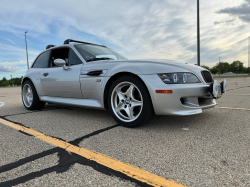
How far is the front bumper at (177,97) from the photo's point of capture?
7.65 feet

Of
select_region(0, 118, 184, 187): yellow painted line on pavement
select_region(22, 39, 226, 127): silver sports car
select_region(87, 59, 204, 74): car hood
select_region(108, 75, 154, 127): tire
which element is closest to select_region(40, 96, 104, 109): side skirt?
select_region(22, 39, 226, 127): silver sports car

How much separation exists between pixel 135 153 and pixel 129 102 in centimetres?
103

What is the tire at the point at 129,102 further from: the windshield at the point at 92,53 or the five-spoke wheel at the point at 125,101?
the windshield at the point at 92,53

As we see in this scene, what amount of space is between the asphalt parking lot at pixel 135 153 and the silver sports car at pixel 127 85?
307mm

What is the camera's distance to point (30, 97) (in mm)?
4523

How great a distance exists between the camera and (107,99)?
293 centimetres

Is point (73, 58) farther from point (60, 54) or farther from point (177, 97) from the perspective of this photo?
point (177, 97)

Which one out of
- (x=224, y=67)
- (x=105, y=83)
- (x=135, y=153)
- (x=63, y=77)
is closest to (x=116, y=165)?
(x=135, y=153)

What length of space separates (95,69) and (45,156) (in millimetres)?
1618

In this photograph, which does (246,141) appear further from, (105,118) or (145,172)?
(105,118)

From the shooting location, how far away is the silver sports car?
238 cm

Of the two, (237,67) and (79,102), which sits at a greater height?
(237,67)

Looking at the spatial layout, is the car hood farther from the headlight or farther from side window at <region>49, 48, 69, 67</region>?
side window at <region>49, 48, 69, 67</region>

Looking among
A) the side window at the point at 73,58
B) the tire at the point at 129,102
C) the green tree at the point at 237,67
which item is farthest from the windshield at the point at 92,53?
the green tree at the point at 237,67
